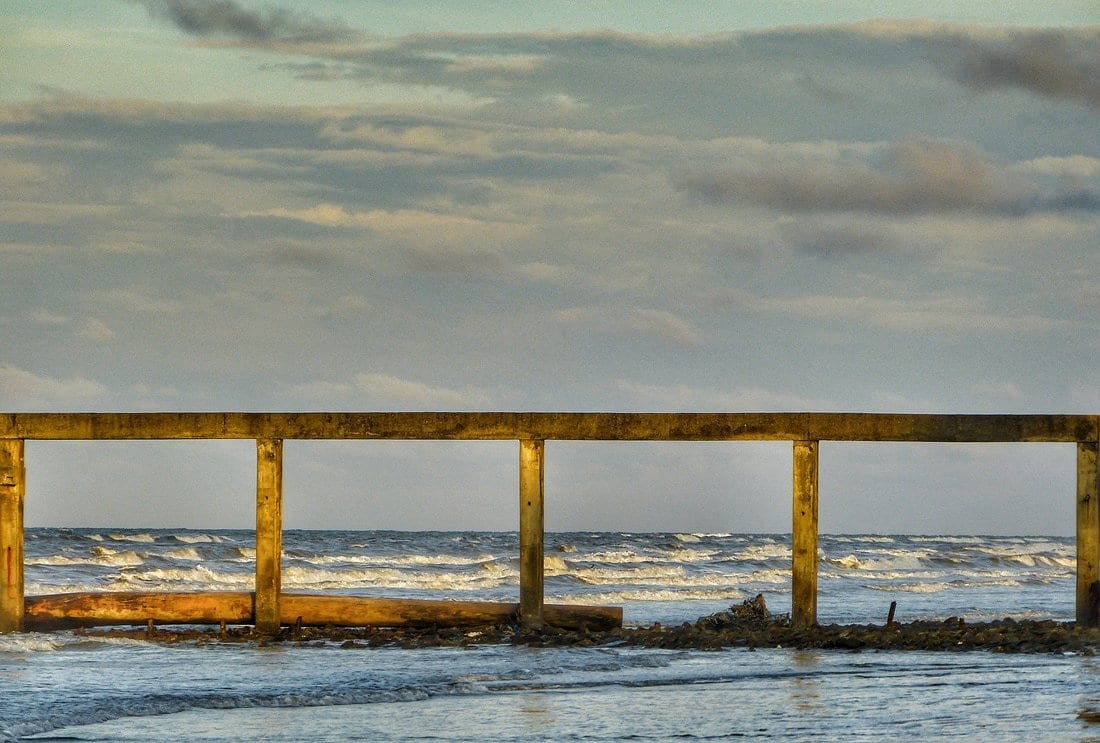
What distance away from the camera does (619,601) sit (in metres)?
30.5

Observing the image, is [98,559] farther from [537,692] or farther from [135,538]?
[537,692]

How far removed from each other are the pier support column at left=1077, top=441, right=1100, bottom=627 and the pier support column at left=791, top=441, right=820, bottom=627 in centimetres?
302

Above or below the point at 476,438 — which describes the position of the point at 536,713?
below

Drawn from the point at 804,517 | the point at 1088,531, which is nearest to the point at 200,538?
the point at 804,517

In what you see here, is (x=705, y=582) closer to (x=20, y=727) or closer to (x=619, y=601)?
(x=619, y=601)

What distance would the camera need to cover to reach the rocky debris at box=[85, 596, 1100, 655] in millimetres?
16141

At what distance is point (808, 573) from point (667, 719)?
506 centimetres

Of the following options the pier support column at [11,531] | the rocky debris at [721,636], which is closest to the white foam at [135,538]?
the pier support column at [11,531]

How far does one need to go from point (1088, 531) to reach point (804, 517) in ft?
10.7

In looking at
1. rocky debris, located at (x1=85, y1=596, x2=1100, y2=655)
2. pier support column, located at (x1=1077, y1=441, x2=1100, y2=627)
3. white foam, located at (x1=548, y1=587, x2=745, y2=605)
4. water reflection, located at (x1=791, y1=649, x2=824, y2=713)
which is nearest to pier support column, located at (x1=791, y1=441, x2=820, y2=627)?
rocky debris, located at (x1=85, y1=596, x2=1100, y2=655)

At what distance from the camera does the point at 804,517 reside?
53.9ft

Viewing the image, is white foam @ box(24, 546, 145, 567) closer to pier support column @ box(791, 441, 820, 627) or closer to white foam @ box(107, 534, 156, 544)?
white foam @ box(107, 534, 156, 544)

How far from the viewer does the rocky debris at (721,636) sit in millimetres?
16141

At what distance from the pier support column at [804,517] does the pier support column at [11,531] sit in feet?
30.1
